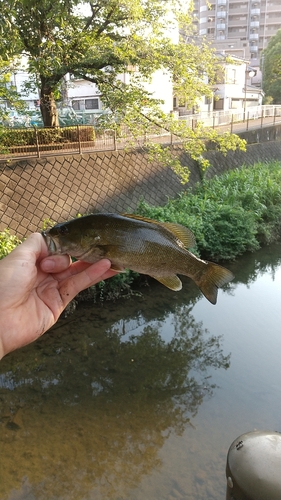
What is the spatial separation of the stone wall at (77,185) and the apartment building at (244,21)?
6403cm

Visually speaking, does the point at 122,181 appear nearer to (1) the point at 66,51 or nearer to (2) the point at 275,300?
(1) the point at 66,51

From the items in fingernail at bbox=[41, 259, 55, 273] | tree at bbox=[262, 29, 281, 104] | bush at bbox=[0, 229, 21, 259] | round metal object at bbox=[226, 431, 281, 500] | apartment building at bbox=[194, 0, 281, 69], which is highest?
apartment building at bbox=[194, 0, 281, 69]

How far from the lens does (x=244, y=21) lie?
6638 centimetres

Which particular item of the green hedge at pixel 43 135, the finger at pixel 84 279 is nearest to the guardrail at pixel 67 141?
the green hedge at pixel 43 135

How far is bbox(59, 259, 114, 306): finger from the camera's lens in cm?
238

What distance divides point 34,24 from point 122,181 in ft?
16.4

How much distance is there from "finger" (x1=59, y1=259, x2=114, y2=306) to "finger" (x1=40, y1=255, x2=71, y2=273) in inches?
6.2

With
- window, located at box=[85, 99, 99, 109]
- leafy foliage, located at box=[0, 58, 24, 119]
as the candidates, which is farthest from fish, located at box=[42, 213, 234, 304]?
window, located at box=[85, 99, 99, 109]

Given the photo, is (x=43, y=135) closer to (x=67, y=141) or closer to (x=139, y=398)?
(x=67, y=141)

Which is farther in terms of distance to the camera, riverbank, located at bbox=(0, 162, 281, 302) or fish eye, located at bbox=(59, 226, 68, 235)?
riverbank, located at bbox=(0, 162, 281, 302)

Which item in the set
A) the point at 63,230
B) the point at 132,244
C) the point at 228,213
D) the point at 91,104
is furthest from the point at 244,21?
the point at 63,230

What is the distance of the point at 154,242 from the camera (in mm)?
2426

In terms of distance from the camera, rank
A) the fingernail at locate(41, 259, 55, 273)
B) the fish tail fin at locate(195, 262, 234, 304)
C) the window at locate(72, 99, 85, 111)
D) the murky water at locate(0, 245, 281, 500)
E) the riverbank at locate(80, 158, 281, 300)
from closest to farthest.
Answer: the fingernail at locate(41, 259, 55, 273) < the fish tail fin at locate(195, 262, 234, 304) < the murky water at locate(0, 245, 281, 500) < the riverbank at locate(80, 158, 281, 300) < the window at locate(72, 99, 85, 111)

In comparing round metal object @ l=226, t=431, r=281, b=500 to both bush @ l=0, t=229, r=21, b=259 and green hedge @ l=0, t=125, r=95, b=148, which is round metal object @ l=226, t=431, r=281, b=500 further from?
green hedge @ l=0, t=125, r=95, b=148
